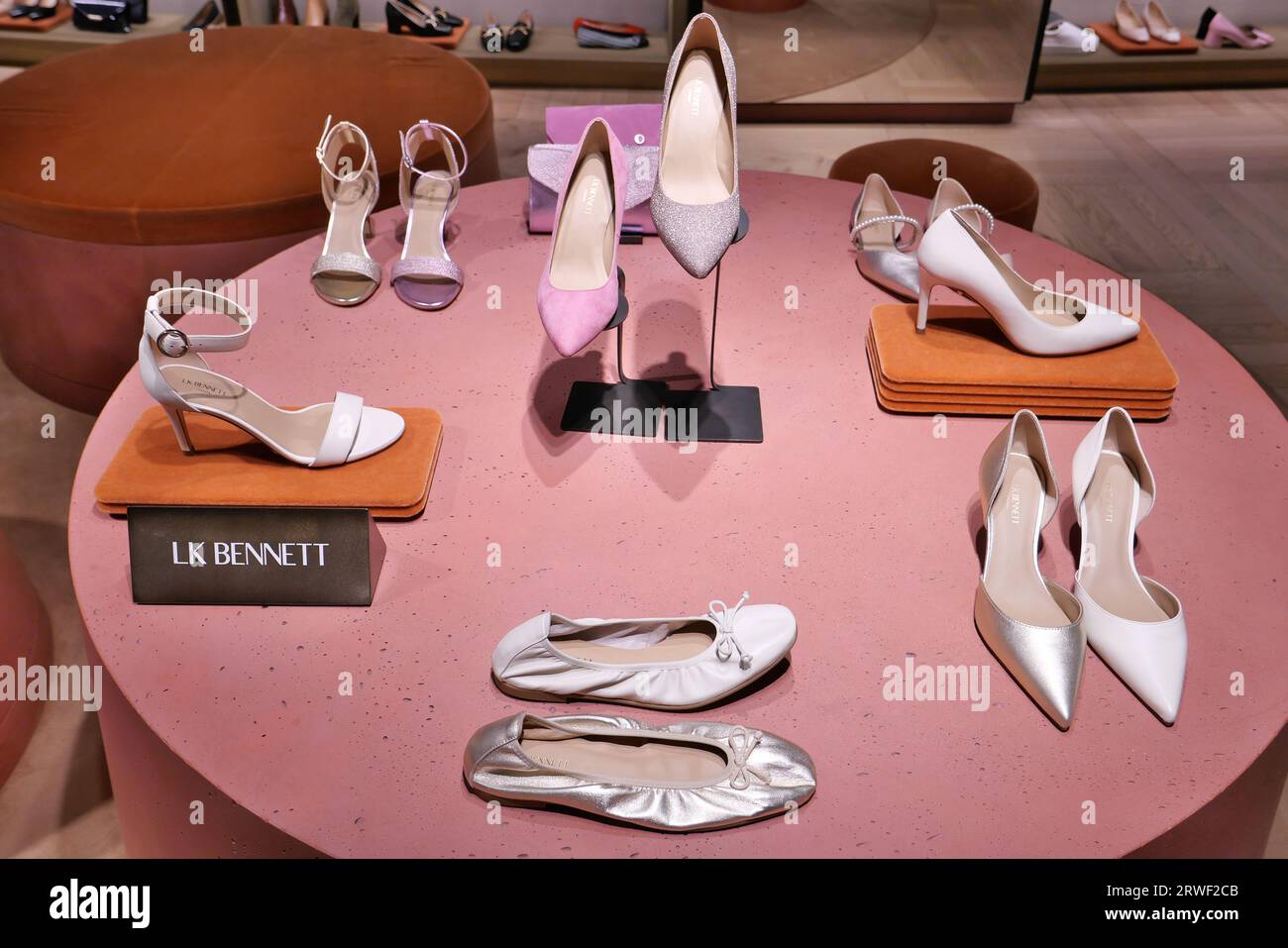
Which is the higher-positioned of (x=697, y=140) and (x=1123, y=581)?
(x=697, y=140)

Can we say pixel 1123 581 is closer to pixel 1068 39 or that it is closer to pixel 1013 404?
pixel 1013 404

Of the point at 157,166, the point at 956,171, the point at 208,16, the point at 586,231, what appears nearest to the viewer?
the point at 586,231

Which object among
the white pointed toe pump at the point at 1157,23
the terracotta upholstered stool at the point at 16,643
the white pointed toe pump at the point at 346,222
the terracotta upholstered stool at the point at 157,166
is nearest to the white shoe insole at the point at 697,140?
the white pointed toe pump at the point at 346,222

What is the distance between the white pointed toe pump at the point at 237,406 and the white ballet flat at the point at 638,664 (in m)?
0.41

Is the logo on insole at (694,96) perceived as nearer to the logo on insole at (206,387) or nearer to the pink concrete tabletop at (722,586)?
the pink concrete tabletop at (722,586)

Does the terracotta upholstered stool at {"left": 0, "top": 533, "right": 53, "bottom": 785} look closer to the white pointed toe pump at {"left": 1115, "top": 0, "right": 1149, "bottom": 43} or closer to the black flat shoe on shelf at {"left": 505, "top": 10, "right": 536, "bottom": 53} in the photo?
the black flat shoe on shelf at {"left": 505, "top": 10, "right": 536, "bottom": 53}

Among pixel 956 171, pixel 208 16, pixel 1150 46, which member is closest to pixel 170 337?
pixel 956 171

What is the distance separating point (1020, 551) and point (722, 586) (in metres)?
0.37

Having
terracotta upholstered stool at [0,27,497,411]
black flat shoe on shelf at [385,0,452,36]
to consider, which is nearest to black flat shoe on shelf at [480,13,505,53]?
black flat shoe on shelf at [385,0,452,36]

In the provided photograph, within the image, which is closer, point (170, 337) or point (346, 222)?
point (170, 337)

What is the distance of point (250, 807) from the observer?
1.05 meters

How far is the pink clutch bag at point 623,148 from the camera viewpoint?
185 cm

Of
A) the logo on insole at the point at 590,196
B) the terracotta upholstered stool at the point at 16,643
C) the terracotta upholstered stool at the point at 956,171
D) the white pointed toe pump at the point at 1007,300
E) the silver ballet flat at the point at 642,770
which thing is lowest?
the terracotta upholstered stool at the point at 16,643

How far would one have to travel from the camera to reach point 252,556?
1214mm
